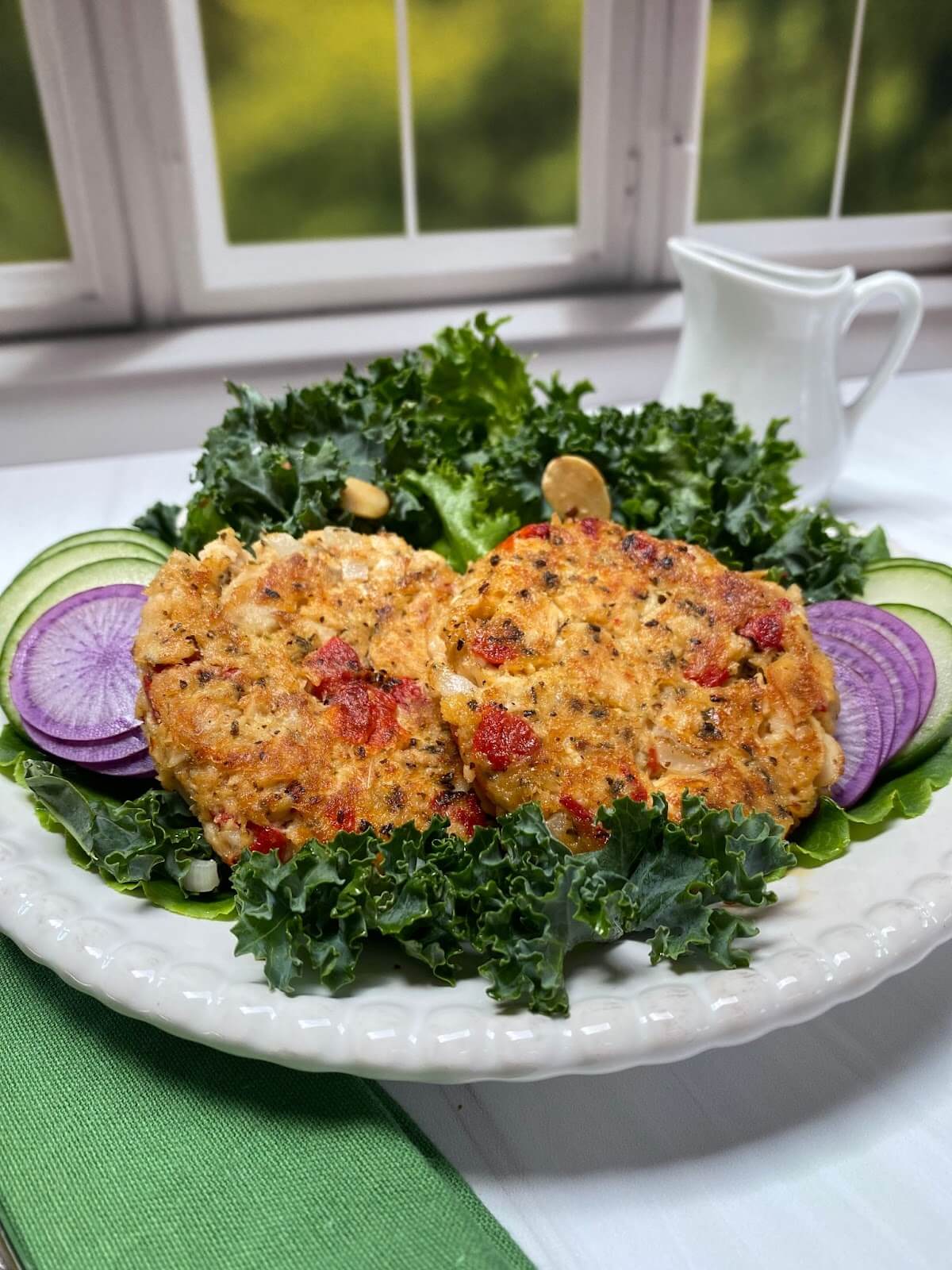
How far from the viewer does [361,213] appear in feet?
17.2

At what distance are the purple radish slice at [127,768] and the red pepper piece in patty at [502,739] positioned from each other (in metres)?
0.62

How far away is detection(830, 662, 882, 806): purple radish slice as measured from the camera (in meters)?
1.80

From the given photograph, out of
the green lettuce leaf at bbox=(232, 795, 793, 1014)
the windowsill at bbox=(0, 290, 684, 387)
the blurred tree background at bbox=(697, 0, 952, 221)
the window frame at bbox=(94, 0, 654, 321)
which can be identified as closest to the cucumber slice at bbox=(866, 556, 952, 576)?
the green lettuce leaf at bbox=(232, 795, 793, 1014)

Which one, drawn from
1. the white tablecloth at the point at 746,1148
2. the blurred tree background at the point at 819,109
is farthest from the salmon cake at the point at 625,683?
the blurred tree background at the point at 819,109

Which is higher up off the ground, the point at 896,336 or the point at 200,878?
the point at 896,336

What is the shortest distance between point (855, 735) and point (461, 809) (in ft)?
2.37

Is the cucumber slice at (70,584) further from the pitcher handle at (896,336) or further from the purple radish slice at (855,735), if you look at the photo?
the pitcher handle at (896,336)

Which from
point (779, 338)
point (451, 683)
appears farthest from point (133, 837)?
point (779, 338)

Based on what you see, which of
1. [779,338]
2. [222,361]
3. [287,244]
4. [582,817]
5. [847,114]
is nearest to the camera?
[582,817]

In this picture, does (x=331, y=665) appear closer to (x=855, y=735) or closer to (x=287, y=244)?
(x=855, y=735)

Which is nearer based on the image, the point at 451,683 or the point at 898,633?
the point at 451,683

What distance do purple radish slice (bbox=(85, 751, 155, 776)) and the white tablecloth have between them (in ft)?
2.36

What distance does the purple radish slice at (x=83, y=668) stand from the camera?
188 centimetres

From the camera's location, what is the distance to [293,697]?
1734mm
